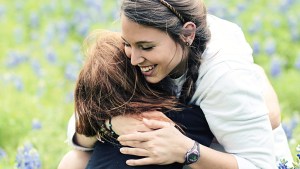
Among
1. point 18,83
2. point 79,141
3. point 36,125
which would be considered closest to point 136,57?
point 79,141

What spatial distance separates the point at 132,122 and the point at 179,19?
52 cm

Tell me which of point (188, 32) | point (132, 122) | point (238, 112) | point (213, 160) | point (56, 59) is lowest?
point (56, 59)

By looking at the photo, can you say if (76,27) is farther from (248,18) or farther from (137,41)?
(137,41)

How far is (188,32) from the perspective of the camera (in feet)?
10.4

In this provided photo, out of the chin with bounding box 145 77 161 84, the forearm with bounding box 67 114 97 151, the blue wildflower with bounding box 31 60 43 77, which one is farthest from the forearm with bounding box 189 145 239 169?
the blue wildflower with bounding box 31 60 43 77

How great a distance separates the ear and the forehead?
0.09m

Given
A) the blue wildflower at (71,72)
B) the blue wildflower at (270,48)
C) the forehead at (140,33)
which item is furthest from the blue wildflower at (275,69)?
the forehead at (140,33)

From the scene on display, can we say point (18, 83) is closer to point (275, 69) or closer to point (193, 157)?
point (275, 69)

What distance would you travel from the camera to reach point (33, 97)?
18.9 ft

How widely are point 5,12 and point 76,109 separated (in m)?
5.29

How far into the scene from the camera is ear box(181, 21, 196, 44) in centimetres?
316

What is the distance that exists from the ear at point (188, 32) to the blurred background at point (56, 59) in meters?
0.76

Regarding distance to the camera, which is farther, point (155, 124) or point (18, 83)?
point (18, 83)

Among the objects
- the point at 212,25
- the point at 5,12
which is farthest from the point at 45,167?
the point at 5,12
